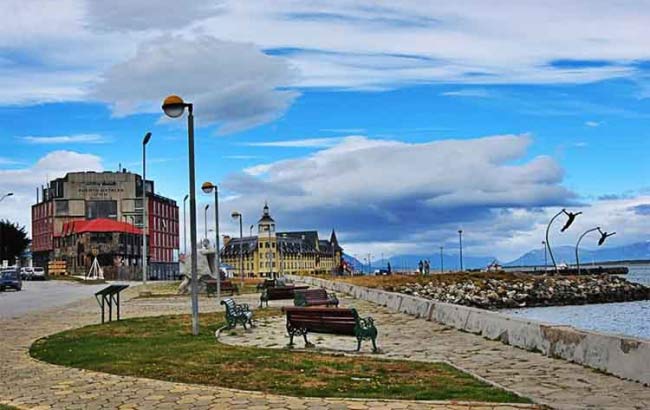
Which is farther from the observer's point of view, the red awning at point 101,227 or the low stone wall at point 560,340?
the red awning at point 101,227

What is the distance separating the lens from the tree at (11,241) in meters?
113

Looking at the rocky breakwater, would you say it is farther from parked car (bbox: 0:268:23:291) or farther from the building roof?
the building roof

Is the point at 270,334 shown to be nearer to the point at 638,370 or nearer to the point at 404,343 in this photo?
the point at 404,343

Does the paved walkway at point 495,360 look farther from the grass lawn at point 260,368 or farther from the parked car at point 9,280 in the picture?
the parked car at point 9,280

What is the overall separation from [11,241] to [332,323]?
353 feet

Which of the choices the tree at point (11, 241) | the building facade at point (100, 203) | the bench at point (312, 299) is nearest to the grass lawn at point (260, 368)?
the bench at point (312, 299)

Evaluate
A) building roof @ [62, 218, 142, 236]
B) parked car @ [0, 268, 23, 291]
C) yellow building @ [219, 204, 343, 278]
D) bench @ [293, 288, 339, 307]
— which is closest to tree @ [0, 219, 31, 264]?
building roof @ [62, 218, 142, 236]

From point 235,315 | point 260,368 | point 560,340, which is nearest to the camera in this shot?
point 260,368

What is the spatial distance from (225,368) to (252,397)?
2748 mm

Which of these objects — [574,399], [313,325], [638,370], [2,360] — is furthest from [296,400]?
[2,360]

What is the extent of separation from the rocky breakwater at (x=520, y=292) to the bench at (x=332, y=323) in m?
44.0

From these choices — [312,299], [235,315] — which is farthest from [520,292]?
[235,315]

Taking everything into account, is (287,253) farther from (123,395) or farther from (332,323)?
(123,395)

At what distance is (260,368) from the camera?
42.1 feet
